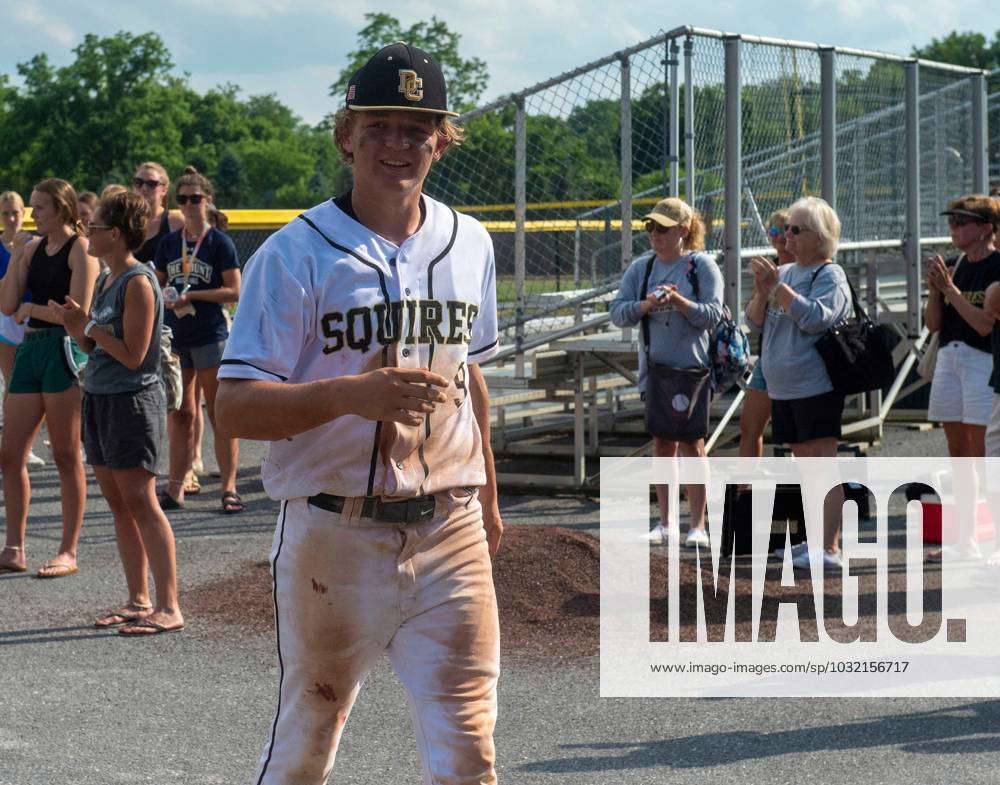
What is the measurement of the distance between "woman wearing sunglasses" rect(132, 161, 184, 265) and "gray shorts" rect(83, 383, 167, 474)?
3.13m

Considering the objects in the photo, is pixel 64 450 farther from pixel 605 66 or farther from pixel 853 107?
pixel 853 107

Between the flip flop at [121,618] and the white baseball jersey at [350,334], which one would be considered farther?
the flip flop at [121,618]

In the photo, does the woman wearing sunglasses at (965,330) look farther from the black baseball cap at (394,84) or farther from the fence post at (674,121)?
the black baseball cap at (394,84)

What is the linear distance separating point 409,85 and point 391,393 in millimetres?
729

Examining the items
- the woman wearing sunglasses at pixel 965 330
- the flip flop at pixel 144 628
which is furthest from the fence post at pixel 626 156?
the flip flop at pixel 144 628

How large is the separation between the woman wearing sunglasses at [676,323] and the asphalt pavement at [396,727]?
2.59 metres

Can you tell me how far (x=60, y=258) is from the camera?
7863mm

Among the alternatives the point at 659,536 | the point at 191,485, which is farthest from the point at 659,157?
the point at 191,485

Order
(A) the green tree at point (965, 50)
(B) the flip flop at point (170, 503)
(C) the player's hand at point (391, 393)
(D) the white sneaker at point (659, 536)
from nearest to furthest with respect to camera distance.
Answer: (C) the player's hand at point (391, 393) < (D) the white sneaker at point (659, 536) < (B) the flip flop at point (170, 503) < (A) the green tree at point (965, 50)

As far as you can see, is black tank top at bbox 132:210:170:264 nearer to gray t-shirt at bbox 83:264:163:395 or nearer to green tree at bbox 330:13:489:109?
gray t-shirt at bbox 83:264:163:395

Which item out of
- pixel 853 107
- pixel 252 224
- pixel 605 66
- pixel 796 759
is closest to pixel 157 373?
pixel 796 759

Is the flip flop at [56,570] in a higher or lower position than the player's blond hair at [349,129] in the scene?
lower

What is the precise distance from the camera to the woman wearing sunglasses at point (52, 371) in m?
7.74

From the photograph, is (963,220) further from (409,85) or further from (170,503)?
(170,503)
